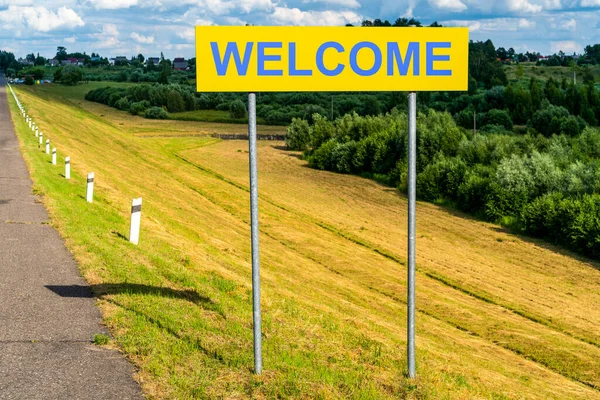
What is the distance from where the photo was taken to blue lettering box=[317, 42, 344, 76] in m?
7.89

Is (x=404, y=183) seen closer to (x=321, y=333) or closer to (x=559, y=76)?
(x=321, y=333)

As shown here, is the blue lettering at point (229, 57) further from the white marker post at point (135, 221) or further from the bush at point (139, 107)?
the bush at point (139, 107)

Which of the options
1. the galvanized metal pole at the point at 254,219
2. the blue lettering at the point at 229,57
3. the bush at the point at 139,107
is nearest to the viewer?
the galvanized metal pole at the point at 254,219

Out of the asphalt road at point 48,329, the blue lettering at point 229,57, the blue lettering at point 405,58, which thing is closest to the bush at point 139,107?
the asphalt road at point 48,329

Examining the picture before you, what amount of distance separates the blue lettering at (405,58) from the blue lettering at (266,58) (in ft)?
4.27

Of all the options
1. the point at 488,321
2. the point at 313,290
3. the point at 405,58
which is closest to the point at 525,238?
the point at 488,321

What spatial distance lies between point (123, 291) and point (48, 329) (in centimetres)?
187

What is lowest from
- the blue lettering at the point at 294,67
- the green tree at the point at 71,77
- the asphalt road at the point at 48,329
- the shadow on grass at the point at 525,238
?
the shadow on grass at the point at 525,238

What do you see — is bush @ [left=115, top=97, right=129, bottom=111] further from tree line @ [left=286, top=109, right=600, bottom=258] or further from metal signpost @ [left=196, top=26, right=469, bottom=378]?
metal signpost @ [left=196, top=26, right=469, bottom=378]

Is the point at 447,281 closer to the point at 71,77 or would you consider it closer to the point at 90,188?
the point at 90,188

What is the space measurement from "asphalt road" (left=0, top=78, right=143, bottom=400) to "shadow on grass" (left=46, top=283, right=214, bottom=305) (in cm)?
3

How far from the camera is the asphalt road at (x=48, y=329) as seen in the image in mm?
7410

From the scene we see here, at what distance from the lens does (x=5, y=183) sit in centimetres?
2252

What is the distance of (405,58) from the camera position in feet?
26.3
